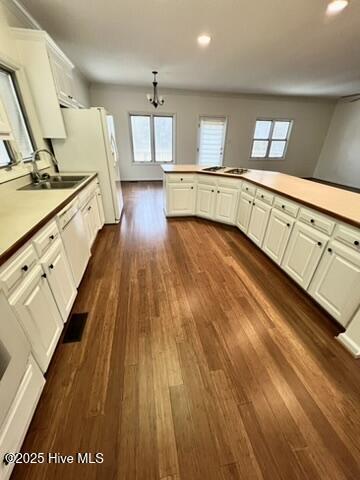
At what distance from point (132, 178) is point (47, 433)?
20.3ft

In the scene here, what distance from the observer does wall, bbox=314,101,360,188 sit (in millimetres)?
6051

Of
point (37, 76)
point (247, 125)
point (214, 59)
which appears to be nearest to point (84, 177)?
point (37, 76)

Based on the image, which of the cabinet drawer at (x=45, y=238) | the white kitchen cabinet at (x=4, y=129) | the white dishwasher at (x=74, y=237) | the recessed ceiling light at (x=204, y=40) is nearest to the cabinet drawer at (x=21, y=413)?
the cabinet drawer at (x=45, y=238)

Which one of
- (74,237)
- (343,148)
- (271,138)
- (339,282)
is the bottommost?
(339,282)

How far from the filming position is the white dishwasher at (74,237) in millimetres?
1641

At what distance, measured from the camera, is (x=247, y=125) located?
638cm

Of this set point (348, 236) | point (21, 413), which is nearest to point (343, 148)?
point (348, 236)

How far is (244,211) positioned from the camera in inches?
117

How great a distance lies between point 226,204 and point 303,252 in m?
1.59

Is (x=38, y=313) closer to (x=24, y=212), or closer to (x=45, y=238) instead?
(x=45, y=238)

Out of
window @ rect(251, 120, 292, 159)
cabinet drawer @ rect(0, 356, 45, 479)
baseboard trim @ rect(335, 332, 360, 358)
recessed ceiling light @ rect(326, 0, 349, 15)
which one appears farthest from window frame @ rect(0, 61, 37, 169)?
window @ rect(251, 120, 292, 159)

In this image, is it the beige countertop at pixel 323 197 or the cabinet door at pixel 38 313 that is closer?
the cabinet door at pixel 38 313

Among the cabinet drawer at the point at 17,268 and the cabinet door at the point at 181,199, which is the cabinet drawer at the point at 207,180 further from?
the cabinet drawer at the point at 17,268

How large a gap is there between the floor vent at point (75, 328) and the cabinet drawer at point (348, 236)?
6.96 ft
